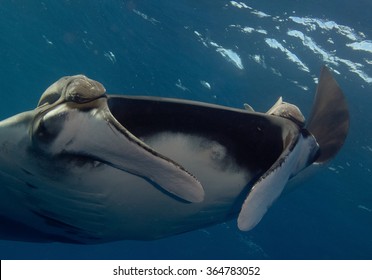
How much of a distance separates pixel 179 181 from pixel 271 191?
49 cm

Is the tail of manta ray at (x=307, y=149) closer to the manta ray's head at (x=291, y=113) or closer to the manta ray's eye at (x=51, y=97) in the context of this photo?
the manta ray's head at (x=291, y=113)

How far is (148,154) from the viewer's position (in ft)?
5.72

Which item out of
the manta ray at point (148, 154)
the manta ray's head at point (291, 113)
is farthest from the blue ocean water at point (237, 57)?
the manta ray at point (148, 154)

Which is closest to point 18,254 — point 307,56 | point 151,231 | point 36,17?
point 36,17

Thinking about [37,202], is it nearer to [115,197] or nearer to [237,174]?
[115,197]

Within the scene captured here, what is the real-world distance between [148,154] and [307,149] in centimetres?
98

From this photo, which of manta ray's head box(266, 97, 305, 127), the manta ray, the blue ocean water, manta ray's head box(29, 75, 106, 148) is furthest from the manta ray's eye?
the blue ocean water

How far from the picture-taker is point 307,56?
37.7 ft

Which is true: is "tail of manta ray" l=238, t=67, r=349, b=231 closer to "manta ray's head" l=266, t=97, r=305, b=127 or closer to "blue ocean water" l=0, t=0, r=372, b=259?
"manta ray's head" l=266, t=97, r=305, b=127

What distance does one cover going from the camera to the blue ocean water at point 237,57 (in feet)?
35.1

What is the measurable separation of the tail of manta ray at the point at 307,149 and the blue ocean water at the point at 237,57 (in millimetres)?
7448

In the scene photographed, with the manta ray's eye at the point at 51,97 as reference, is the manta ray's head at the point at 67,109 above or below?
above

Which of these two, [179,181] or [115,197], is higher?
[179,181]

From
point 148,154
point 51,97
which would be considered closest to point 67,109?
point 148,154
